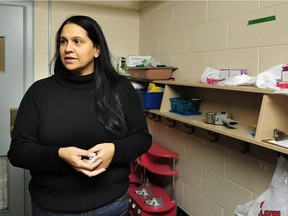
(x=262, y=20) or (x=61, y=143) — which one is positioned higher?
(x=262, y=20)

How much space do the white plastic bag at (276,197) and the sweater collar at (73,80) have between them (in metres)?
0.93

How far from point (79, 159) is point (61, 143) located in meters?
0.15

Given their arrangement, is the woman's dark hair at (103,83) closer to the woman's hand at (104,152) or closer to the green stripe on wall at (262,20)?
the woman's hand at (104,152)

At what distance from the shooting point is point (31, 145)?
3.53ft

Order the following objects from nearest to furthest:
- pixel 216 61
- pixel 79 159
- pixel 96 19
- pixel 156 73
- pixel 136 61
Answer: pixel 79 159, pixel 216 61, pixel 156 73, pixel 136 61, pixel 96 19

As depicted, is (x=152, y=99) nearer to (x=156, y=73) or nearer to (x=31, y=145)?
(x=156, y=73)

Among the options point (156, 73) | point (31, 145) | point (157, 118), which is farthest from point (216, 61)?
point (31, 145)

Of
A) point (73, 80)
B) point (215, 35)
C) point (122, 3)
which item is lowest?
point (73, 80)

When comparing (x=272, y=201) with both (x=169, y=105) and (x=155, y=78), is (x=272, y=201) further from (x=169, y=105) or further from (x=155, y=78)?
(x=155, y=78)

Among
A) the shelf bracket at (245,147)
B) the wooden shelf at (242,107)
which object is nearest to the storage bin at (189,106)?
the wooden shelf at (242,107)

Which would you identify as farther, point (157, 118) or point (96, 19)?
point (96, 19)

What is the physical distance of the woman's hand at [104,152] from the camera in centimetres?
107

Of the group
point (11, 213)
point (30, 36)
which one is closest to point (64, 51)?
point (30, 36)

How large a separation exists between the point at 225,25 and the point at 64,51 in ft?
3.20
